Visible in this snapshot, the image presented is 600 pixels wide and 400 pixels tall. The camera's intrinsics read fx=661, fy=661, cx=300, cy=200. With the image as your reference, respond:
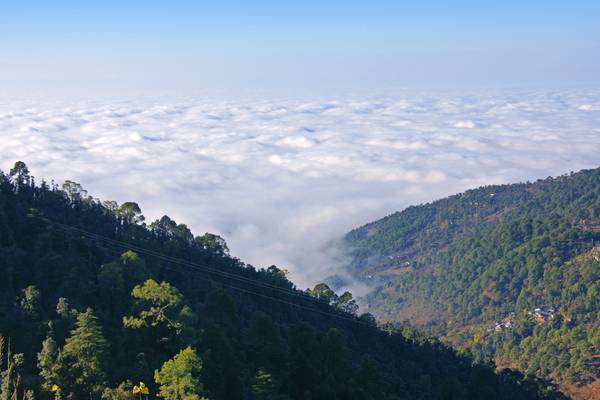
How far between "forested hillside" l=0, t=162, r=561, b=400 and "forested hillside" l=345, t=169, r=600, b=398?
23175 mm

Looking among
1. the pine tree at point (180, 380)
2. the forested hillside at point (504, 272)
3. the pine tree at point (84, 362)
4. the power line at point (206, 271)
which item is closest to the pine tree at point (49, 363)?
the pine tree at point (84, 362)

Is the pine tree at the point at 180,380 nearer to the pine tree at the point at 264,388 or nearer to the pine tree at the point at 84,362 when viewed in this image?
the pine tree at the point at 84,362

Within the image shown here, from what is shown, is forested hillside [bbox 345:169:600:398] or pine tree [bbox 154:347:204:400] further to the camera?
forested hillside [bbox 345:169:600:398]

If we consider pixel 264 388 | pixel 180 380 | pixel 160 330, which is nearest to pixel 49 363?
pixel 180 380

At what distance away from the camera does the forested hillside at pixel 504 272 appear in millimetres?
81688

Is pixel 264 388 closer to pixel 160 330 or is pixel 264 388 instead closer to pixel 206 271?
pixel 160 330

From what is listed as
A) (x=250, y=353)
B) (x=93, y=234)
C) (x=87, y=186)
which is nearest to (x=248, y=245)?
(x=87, y=186)

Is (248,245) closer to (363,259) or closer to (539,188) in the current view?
(363,259)

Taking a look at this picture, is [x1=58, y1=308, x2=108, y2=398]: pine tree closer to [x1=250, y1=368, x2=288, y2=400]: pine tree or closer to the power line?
[x1=250, y1=368, x2=288, y2=400]: pine tree

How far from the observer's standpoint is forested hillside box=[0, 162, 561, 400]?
2645 cm

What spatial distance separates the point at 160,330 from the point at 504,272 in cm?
8419

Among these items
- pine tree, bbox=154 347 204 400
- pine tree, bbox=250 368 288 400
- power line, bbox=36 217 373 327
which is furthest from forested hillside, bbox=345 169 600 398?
pine tree, bbox=154 347 204 400

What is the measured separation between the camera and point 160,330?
108 feet

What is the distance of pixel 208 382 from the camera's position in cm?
2945
